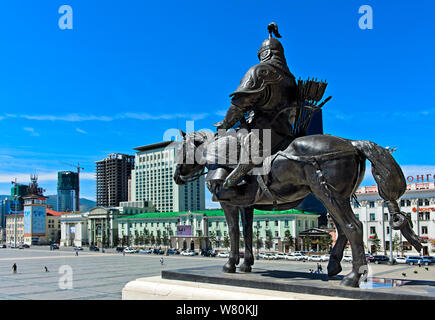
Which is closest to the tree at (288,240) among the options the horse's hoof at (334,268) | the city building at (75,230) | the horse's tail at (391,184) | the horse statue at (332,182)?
the horse statue at (332,182)

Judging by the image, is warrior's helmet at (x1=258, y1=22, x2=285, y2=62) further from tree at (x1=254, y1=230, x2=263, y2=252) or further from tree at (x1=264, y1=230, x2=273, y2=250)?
tree at (x1=264, y1=230, x2=273, y2=250)

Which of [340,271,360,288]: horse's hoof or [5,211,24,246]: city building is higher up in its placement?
[340,271,360,288]: horse's hoof

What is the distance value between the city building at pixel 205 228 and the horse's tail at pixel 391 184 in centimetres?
5581

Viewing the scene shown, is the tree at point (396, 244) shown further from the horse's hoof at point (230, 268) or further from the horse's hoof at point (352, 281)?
the horse's hoof at point (352, 281)

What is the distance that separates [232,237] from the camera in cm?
858

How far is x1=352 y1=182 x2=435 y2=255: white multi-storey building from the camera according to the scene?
159 ft

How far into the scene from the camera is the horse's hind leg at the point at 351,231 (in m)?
6.36

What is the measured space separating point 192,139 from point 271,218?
57.0 meters

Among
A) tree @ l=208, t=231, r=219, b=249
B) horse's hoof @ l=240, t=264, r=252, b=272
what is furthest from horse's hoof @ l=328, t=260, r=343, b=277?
tree @ l=208, t=231, r=219, b=249

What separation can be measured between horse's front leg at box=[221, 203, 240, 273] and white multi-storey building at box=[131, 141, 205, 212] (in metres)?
120

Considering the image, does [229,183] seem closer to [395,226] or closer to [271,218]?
[395,226]

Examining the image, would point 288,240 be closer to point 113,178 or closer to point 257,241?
point 257,241

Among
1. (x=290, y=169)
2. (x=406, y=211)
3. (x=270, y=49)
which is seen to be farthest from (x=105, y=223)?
(x=290, y=169)
